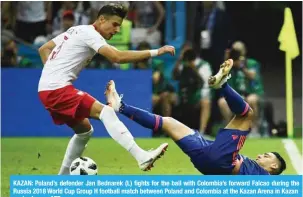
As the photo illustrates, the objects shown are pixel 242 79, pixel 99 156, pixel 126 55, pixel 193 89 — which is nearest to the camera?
pixel 126 55

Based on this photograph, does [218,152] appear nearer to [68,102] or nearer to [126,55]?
[126,55]

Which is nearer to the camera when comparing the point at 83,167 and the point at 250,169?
the point at 250,169

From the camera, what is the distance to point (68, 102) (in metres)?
10.3

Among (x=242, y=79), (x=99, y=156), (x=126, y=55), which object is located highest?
(x=126, y=55)

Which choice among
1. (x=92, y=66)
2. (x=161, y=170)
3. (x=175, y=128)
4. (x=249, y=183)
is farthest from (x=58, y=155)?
(x=249, y=183)

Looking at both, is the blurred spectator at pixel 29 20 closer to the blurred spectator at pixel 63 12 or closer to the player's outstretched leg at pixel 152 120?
the blurred spectator at pixel 63 12

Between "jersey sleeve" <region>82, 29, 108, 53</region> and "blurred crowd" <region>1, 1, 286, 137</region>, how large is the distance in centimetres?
665

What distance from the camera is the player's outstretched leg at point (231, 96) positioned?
9977 millimetres

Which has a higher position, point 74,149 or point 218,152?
point 218,152

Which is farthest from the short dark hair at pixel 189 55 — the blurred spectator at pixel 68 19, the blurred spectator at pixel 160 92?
the blurred spectator at pixel 68 19

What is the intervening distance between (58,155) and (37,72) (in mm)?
3029

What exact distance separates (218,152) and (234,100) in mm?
546

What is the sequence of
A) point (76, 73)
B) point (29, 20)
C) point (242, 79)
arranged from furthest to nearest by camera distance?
1. point (29, 20)
2. point (242, 79)
3. point (76, 73)

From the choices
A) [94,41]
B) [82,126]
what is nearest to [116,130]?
[82,126]
